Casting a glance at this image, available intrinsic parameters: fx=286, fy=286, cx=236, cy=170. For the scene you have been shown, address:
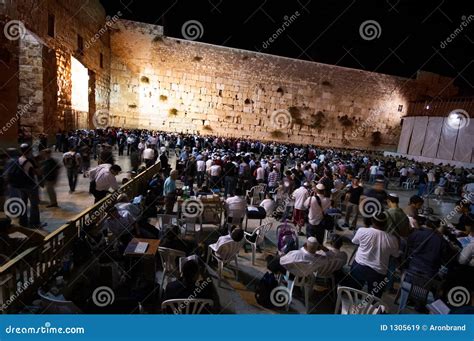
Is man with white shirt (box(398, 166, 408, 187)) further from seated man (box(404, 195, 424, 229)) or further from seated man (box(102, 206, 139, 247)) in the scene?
seated man (box(102, 206, 139, 247))

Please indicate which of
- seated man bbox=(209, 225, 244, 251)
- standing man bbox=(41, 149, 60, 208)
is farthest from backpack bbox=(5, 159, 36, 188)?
seated man bbox=(209, 225, 244, 251)

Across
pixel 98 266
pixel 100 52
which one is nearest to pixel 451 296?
pixel 98 266

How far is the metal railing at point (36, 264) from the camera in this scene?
2762mm

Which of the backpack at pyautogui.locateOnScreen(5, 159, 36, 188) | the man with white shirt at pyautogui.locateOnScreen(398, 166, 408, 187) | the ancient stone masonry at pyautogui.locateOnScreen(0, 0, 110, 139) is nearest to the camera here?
the backpack at pyautogui.locateOnScreen(5, 159, 36, 188)

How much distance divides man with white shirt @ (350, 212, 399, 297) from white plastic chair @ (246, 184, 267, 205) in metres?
4.68

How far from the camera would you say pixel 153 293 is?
3.25 metres

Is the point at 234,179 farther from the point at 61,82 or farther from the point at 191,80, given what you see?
the point at 191,80

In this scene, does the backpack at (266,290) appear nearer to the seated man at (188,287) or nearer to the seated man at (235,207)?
the seated man at (188,287)

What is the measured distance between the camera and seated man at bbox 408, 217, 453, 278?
3.34 metres

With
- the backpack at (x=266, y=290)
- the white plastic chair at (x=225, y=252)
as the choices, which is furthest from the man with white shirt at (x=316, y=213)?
the backpack at (x=266, y=290)

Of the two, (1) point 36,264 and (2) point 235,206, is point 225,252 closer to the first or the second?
(2) point 235,206

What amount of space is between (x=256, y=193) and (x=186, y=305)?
18.9 ft

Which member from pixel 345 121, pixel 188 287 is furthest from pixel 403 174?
pixel 345 121

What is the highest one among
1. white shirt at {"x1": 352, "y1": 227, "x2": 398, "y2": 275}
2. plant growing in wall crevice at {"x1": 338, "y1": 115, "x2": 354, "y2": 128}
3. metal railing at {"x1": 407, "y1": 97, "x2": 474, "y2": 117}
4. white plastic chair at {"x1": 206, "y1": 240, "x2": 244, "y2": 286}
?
metal railing at {"x1": 407, "y1": 97, "x2": 474, "y2": 117}
